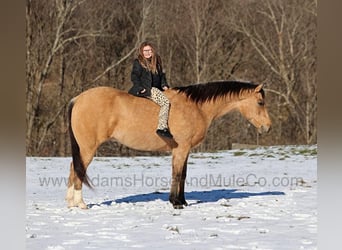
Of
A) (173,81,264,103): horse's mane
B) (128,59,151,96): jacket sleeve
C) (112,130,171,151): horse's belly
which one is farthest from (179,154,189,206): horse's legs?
(128,59,151,96): jacket sleeve

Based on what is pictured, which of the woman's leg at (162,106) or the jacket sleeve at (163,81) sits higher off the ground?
the jacket sleeve at (163,81)

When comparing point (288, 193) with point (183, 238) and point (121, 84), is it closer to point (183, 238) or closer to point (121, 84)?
point (183, 238)

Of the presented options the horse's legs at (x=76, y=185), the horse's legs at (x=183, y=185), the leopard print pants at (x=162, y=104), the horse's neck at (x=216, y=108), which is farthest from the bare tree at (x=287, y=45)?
the horse's legs at (x=76, y=185)

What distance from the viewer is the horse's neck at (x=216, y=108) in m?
4.56

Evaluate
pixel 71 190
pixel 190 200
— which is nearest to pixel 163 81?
pixel 190 200

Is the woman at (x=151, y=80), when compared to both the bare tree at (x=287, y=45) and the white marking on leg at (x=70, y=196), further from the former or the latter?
the white marking on leg at (x=70, y=196)

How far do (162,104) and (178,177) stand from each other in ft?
1.66

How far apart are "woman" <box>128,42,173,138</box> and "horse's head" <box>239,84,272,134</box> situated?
539mm

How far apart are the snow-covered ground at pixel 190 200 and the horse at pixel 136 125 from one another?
0.06m

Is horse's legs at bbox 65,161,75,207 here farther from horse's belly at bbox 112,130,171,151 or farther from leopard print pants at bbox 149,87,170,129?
leopard print pants at bbox 149,87,170,129

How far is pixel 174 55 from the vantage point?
14.9 feet

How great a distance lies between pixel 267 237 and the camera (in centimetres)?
444

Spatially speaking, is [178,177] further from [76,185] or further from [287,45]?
[287,45]

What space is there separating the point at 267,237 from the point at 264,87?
1010mm
